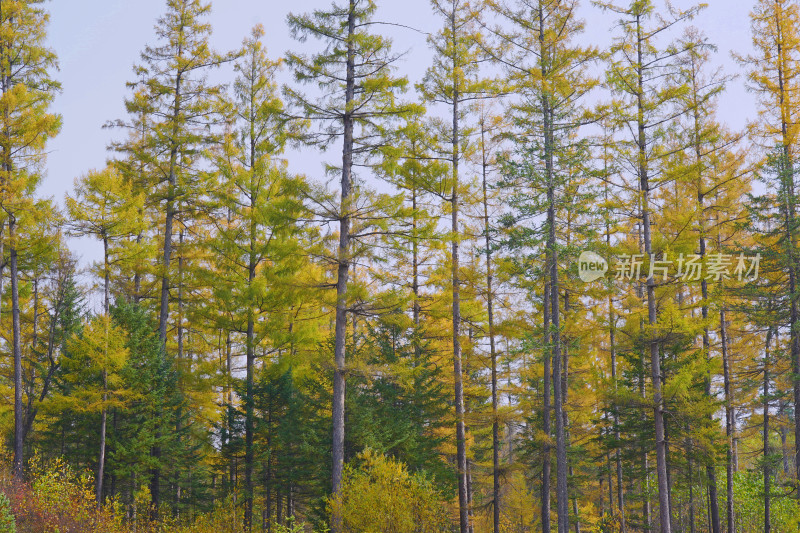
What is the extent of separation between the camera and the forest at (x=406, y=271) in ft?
44.0

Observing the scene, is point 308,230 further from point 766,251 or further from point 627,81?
point 766,251

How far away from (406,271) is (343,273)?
16.1 ft

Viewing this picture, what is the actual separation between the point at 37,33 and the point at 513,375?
17.4m

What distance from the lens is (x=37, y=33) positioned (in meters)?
17.9

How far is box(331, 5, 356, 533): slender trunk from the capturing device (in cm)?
1232

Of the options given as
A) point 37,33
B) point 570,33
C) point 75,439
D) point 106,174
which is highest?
point 37,33

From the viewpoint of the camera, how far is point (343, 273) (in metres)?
13.1

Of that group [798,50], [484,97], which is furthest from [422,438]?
[798,50]

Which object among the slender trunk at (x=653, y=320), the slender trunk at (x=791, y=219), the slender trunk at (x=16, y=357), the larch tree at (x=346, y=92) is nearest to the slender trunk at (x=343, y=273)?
the larch tree at (x=346, y=92)

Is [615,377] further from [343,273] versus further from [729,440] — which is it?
[343,273]

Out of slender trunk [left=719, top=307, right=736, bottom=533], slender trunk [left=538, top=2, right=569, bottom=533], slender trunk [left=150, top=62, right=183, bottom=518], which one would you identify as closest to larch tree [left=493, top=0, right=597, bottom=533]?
slender trunk [left=538, top=2, right=569, bottom=533]

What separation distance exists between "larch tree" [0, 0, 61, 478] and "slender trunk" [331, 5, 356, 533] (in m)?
9.21

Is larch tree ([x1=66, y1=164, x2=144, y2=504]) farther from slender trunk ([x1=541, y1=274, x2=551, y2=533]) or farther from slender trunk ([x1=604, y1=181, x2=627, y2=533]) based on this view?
slender trunk ([x1=604, y1=181, x2=627, y2=533])

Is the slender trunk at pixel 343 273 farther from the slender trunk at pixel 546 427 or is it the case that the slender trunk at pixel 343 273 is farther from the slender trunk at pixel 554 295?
the slender trunk at pixel 546 427
